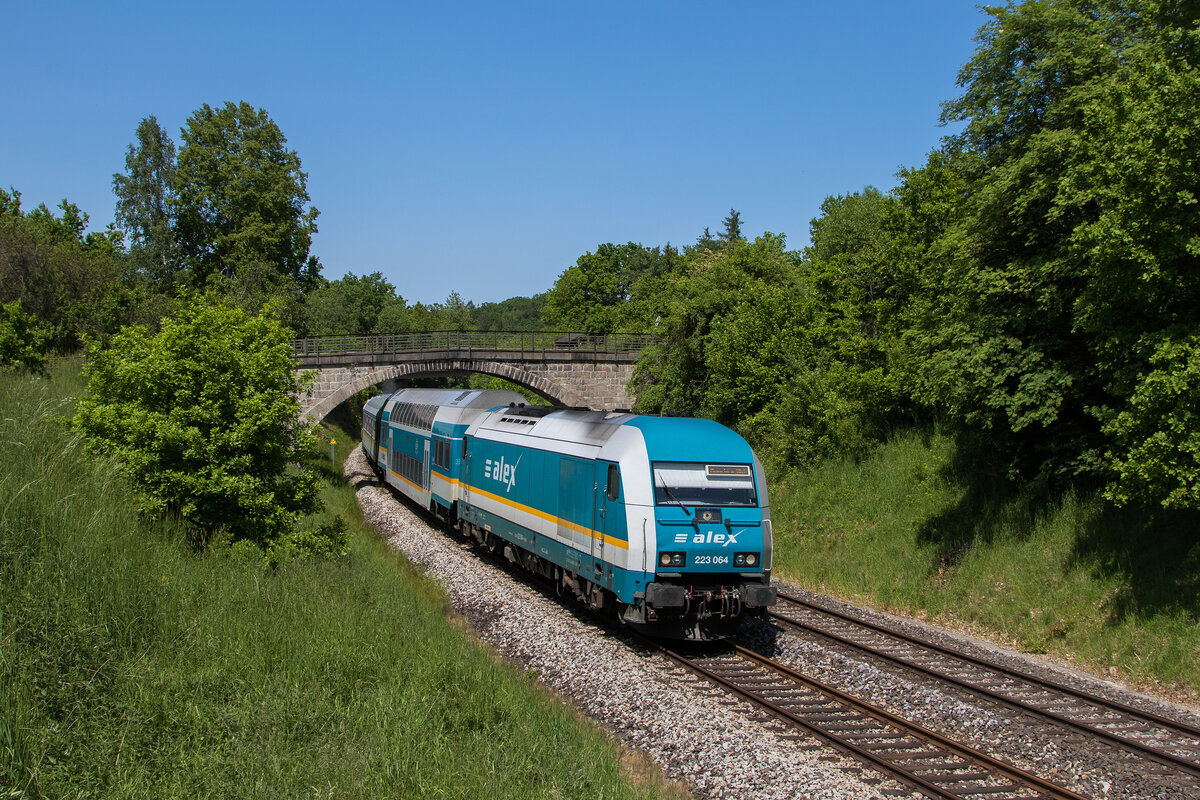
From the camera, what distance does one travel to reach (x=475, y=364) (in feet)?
122

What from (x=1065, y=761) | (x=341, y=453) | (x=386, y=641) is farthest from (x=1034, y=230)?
(x=341, y=453)

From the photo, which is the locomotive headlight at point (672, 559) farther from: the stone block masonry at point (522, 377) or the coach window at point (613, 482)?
the stone block masonry at point (522, 377)

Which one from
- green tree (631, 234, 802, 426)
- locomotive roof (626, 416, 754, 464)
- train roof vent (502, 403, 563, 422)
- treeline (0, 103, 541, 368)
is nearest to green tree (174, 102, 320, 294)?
treeline (0, 103, 541, 368)

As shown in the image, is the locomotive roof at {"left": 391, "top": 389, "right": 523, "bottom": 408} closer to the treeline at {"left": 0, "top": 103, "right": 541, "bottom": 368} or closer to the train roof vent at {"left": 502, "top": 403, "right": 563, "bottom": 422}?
the train roof vent at {"left": 502, "top": 403, "right": 563, "bottom": 422}

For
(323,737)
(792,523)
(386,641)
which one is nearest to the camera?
(323,737)

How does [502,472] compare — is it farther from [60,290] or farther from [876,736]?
[60,290]

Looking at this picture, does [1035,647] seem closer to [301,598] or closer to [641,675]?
[641,675]

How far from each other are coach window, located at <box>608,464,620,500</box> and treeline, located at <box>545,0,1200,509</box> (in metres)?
6.71

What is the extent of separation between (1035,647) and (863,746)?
598 centimetres

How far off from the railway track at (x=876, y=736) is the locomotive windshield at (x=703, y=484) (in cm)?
217

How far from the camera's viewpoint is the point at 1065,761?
26.6ft

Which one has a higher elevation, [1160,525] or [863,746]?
[1160,525]

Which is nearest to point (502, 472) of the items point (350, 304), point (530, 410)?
point (530, 410)

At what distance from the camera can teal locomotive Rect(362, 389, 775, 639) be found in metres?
11.3
